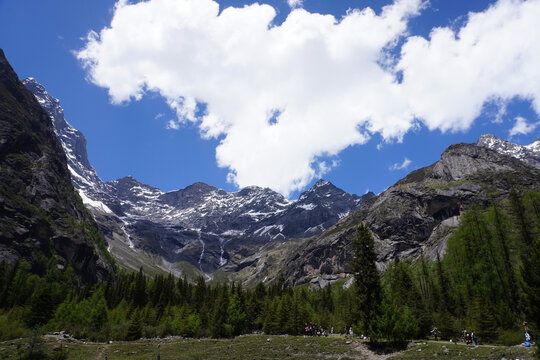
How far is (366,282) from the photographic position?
40.6m

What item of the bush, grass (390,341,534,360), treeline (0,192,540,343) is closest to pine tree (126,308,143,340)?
treeline (0,192,540,343)

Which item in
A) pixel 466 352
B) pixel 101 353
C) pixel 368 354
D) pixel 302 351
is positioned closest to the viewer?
pixel 466 352

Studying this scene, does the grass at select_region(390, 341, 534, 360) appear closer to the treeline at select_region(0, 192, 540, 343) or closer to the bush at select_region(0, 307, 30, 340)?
the treeline at select_region(0, 192, 540, 343)

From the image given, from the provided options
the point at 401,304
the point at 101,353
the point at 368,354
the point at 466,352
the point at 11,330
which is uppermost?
the point at 401,304

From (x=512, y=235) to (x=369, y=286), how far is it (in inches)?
837

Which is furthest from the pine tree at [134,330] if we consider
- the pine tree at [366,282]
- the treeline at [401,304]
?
the pine tree at [366,282]

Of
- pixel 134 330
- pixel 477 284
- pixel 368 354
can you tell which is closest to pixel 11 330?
pixel 134 330

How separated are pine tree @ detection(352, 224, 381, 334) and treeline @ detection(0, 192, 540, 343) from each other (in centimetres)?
12

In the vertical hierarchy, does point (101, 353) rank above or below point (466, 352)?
below

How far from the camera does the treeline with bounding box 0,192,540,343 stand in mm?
36469

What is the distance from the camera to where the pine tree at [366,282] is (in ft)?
127

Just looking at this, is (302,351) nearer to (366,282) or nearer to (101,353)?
(366,282)

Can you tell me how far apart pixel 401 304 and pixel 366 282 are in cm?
2079

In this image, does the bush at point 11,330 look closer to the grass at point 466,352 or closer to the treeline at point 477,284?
the treeline at point 477,284
